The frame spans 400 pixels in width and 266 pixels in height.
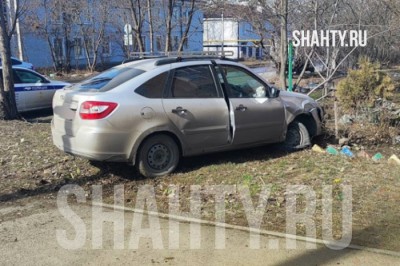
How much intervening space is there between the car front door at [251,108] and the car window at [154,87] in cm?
97

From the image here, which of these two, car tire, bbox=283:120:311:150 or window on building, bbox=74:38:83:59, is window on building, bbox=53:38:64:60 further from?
car tire, bbox=283:120:311:150

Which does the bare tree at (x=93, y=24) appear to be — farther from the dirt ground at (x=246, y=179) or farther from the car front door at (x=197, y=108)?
the car front door at (x=197, y=108)

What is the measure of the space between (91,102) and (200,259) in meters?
2.75

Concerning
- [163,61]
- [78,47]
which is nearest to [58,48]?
[78,47]

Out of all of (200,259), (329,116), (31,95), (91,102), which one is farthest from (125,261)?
(31,95)

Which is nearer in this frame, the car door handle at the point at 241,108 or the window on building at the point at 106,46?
the car door handle at the point at 241,108

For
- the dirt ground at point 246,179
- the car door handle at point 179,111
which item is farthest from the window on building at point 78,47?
the car door handle at point 179,111

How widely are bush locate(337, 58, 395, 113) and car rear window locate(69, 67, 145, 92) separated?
684 cm

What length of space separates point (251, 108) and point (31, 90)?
26.7ft

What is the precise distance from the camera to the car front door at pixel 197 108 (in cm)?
660

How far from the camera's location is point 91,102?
607 cm

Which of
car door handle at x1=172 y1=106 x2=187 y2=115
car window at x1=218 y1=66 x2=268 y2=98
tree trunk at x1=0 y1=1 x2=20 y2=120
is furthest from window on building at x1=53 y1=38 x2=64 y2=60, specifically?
car door handle at x1=172 y1=106 x2=187 y2=115

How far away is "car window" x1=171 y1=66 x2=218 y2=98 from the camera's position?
6.69 m

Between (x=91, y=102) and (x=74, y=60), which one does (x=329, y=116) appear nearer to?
(x=91, y=102)
